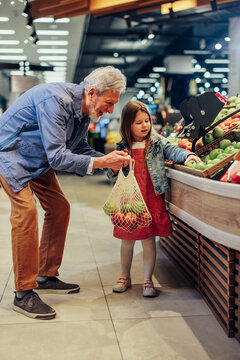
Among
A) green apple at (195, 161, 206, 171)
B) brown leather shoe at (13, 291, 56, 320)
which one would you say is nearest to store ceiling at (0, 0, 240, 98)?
green apple at (195, 161, 206, 171)

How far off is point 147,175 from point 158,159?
152 millimetres

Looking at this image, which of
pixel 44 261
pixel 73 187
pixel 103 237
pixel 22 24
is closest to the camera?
pixel 44 261

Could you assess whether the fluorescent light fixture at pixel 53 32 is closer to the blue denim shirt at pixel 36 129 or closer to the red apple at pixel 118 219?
the blue denim shirt at pixel 36 129

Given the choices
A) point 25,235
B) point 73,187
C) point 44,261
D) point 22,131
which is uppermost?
point 22,131

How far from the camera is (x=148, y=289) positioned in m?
3.31

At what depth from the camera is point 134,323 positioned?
2799 millimetres

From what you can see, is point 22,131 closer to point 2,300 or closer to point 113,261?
point 2,300

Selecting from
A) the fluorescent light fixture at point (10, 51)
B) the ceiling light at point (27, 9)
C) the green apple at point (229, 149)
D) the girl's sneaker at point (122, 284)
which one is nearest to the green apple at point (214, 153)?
the green apple at point (229, 149)

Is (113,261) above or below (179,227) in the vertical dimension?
below

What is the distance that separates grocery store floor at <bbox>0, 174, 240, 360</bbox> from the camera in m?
2.42

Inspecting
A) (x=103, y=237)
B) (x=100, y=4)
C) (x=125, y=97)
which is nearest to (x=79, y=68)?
(x=125, y=97)

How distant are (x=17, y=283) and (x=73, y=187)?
7.31m

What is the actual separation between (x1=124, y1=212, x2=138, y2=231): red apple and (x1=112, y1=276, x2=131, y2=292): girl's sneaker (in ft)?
1.56

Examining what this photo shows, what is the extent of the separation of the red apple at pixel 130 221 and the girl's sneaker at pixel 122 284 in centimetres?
47
